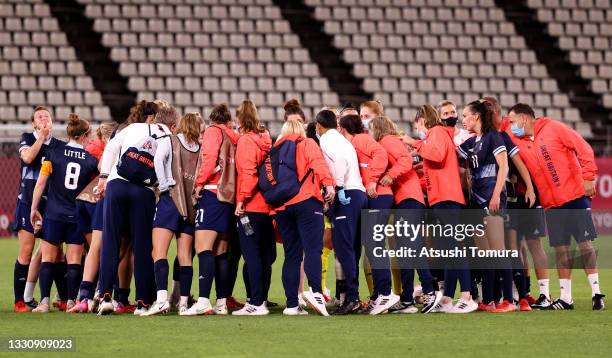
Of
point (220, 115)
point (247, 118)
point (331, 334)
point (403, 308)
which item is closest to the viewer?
point (331, 334)

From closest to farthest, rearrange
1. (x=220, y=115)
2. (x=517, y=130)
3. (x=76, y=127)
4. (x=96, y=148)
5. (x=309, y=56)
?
1. (x=220, y=115)
2. (x=76, y=127)
3. (x=517, y=130)
4. (x=96, y=148)
5. (x=309, y=56)

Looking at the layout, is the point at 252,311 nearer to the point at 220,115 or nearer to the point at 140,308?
the point at 140,308

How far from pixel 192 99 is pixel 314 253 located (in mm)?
16918

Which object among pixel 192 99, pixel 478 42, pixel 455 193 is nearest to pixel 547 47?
pixel 478 42

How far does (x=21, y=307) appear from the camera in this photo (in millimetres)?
10375

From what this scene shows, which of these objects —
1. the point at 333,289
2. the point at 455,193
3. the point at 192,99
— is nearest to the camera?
the point at 455,193

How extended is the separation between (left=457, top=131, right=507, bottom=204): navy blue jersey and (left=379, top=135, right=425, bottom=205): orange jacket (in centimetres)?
49

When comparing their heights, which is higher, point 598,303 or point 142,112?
point 142,112

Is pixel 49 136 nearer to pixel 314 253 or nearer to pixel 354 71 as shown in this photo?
pixel 314 253

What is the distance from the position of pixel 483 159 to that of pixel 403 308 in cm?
156

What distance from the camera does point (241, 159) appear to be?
9.74 meters

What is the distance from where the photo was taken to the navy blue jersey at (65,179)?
10469 millimetres

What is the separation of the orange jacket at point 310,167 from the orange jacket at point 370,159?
47 centimetres

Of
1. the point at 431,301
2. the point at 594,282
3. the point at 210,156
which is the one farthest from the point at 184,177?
the point at 594,282
